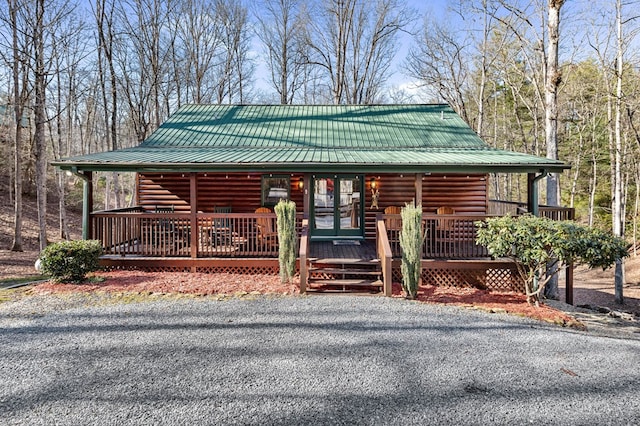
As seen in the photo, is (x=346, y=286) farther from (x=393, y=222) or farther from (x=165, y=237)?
(x=165, y=237)

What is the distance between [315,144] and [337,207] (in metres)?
2.25

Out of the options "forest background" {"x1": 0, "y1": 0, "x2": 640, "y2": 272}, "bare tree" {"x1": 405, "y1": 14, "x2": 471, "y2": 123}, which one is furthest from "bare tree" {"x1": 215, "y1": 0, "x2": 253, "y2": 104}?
"bare tree" {"x1": 405, "y1": 14, "x2": 471, "y2": 123}

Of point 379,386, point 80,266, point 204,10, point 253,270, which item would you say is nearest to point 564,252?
point 379,386

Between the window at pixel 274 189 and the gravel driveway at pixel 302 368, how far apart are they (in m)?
6.03

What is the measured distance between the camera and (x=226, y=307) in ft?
20.9

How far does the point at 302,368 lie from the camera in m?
4.25

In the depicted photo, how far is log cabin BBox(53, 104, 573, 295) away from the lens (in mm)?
8672

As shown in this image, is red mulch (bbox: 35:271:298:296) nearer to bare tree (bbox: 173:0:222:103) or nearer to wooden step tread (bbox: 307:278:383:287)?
wooden step tread (bbox: 307:278:383:287)

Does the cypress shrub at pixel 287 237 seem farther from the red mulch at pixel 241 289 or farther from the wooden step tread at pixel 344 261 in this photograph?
the wooden step tread at pixel 344 261

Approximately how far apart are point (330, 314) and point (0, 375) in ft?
13.8

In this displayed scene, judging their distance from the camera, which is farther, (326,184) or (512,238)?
(326,184)

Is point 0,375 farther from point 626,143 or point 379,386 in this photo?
point 626,143

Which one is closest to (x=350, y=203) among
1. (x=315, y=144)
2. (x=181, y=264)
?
(x=315, y=144)

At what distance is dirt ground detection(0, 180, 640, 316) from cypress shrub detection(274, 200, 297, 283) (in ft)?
1.46
